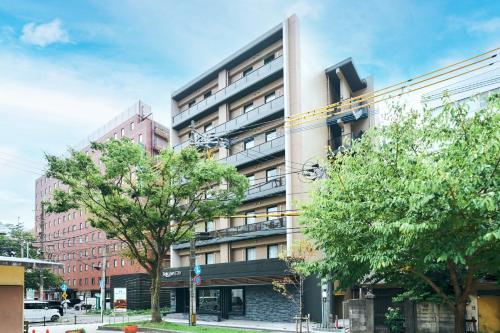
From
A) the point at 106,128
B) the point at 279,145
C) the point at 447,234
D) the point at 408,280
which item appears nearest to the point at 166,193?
the point at 279,145

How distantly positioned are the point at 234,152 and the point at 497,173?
37710 millimetres

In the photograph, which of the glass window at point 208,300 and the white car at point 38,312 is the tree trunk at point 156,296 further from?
the white car at point 38,312

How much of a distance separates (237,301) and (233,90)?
1936 centimetres

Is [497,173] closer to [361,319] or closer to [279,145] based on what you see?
[361,319]

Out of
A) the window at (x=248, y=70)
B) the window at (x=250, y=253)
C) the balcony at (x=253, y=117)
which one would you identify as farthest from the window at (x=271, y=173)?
the window at (x=248, y=70)

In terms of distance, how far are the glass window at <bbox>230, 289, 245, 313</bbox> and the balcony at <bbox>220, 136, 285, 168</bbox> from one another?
37.3 feet

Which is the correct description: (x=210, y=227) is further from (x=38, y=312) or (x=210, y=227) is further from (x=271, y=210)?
(x=38, y=312)

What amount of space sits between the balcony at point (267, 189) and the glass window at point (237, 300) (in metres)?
8.34

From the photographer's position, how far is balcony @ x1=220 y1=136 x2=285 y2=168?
43.9 m

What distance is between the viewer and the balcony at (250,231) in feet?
140

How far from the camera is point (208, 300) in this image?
50.4 m

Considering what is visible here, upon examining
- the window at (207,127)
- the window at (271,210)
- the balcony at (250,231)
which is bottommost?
the balcony at (250,231)

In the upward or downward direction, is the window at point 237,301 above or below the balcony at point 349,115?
below

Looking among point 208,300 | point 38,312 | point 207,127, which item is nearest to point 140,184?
point 208,300
